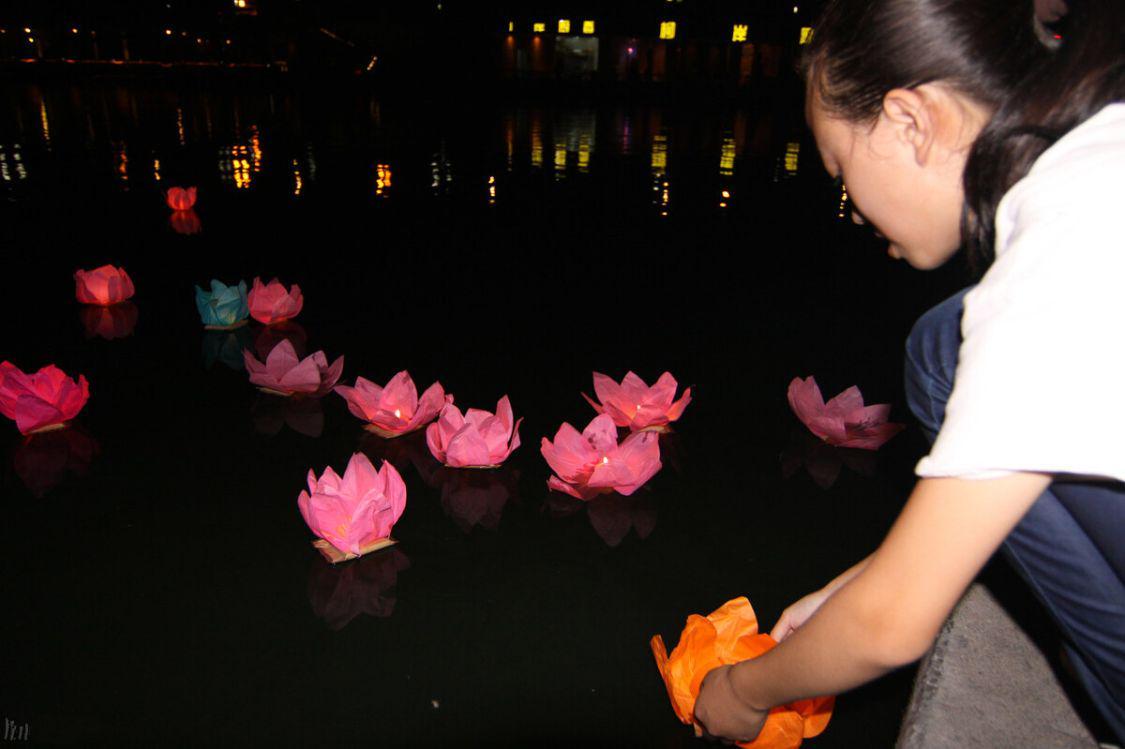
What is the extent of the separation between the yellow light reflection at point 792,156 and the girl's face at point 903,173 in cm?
510

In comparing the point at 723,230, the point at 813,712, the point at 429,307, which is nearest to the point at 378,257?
the point at 429,307

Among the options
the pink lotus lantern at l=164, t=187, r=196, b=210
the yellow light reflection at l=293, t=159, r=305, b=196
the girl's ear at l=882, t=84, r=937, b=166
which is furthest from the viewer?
the yellow light reflection at l=293, t=159, r=305, b=196

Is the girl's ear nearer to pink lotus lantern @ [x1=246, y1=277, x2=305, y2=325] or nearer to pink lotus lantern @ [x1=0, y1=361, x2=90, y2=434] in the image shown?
pink lotus lantern @ [x1=0, y1=361, x2=90, y2=434]

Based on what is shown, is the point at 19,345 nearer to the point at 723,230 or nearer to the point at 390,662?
Result: the point at 390,662

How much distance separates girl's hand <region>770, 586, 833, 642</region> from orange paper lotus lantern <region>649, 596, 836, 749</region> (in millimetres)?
57

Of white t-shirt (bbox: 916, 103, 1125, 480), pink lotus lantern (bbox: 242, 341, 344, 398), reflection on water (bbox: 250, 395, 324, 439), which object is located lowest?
reflection on water (bbox: 250, 395, 324, 439)

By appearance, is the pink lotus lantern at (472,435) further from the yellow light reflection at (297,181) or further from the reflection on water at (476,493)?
the yellow light reflection at (297,181)

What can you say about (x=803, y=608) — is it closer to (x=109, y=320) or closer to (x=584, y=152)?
(x=109, y=320)

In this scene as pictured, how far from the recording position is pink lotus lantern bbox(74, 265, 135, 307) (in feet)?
7.09

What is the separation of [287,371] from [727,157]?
551cm

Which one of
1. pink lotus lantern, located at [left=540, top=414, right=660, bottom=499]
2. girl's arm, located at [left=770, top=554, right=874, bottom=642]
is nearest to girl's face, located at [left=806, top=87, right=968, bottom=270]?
girl's arm, located at [left=770, top=554, right=874, bottom=642]

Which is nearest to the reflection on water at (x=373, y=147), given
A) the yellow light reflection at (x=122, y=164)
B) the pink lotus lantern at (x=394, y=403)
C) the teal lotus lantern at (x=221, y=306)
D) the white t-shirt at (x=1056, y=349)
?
the yellow light reflection at (x=122, y=164)

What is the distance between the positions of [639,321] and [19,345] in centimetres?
166

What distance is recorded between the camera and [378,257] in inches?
115
